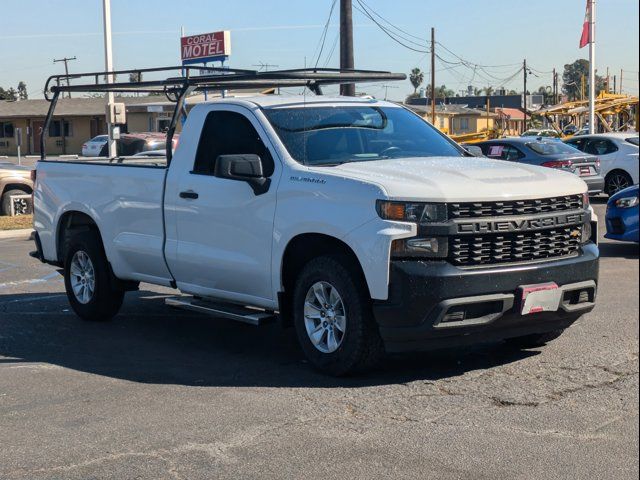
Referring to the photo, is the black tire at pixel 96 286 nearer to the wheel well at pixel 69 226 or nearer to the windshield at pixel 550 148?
the wheel well at pixel 69 226

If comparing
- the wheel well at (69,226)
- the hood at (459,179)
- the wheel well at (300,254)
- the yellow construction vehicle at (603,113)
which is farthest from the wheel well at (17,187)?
the yellow construction vehicle at (603,113)

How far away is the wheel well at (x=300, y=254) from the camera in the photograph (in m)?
6.74

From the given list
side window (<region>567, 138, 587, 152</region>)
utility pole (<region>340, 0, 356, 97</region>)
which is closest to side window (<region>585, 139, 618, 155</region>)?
side window (<region>567, 138, 587, 152</region>)

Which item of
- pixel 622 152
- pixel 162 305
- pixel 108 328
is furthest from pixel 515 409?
pixel 622 152

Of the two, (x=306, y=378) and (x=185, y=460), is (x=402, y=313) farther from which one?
(x=185, y=460)

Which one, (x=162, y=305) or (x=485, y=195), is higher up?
(x=485, y=195)

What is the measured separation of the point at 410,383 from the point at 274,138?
6.94ft

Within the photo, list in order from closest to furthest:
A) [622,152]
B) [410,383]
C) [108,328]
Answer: [410,383] < [108,328] < [622,152]

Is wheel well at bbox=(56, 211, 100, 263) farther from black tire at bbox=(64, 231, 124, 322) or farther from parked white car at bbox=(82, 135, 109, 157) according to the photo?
parked white car at bbox=(82, 135, 109, 157)

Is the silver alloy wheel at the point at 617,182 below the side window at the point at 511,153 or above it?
below

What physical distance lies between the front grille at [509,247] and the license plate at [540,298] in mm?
209

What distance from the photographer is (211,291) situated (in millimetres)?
7812

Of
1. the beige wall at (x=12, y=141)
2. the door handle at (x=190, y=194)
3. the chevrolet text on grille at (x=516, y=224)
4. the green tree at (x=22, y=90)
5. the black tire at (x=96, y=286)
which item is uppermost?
the green tree at (x=22, y=90)

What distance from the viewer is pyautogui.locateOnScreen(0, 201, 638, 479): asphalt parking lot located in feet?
16.8
